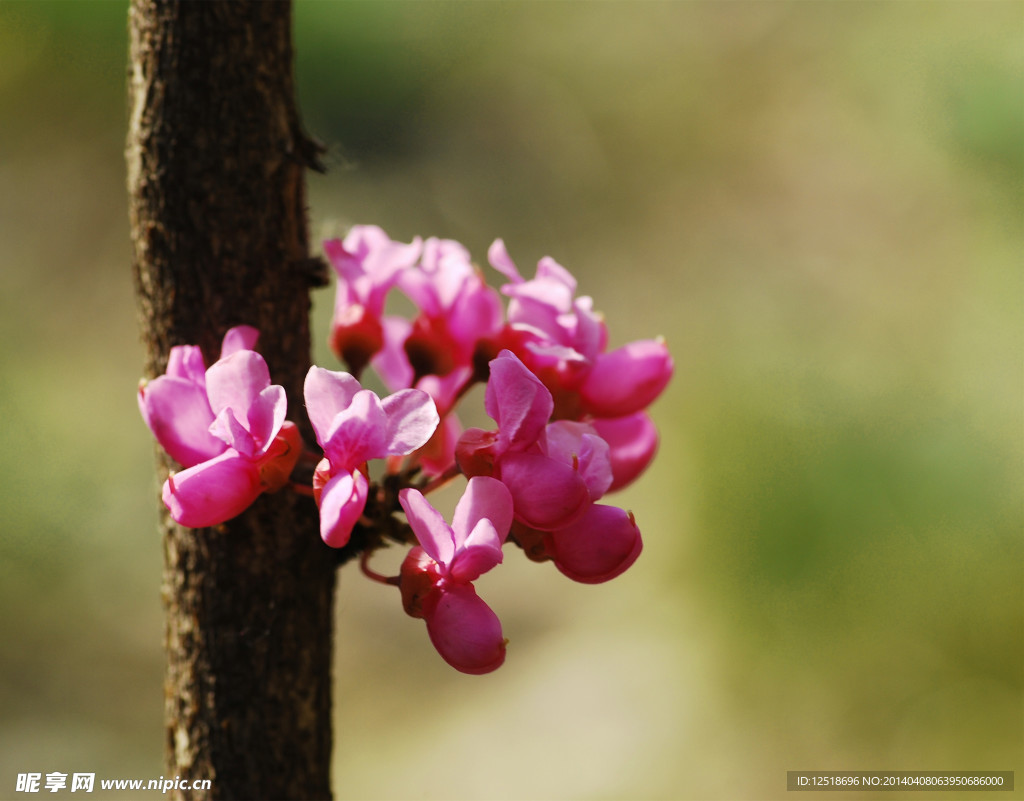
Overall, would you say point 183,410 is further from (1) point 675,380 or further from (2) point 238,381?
(1) point 675,380

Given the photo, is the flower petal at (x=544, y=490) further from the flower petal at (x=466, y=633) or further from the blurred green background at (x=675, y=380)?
the blurred green background at (x=675, y=380)

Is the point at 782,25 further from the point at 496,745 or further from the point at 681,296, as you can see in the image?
the point at 496,745

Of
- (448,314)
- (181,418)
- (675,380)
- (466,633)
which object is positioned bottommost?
(466,633)

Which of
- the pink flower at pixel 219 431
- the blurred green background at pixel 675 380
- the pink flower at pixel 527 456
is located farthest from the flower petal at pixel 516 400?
the blurred green background at pixel 675 380

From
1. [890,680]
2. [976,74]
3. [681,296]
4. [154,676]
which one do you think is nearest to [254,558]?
[890,680]

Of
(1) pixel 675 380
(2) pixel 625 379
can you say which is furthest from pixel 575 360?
(1) pixel 675 380

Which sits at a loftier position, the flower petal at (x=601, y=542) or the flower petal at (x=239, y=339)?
the flower petal at (x=239, y=339)
